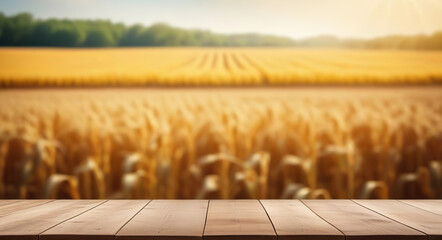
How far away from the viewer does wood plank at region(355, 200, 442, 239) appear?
107 cm

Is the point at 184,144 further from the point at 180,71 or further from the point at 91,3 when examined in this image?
the point at 91,3

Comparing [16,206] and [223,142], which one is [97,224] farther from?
[223,142]

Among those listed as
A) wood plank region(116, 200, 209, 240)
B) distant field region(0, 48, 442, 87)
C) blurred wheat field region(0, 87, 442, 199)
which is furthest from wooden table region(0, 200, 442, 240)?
distant field region(0, 48, 442, 87)

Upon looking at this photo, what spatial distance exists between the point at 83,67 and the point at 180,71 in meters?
0.53

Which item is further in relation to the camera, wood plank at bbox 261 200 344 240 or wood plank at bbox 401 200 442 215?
wood plank at bbox 401 200 442 215

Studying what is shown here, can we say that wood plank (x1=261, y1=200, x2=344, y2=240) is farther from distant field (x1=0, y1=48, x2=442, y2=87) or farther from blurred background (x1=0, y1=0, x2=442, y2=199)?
distant field (x1=0, y1=48, x2=442, y2=87)

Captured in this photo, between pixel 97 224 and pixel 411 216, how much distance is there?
0.89 meters

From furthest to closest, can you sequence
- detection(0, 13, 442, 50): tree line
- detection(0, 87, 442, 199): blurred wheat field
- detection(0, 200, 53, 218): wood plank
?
detection(0, 13, 442, 50): tree line
detection(0, 87, 442, 199): blurred wheat field
detection(0, 200, 53, 218): wood plank

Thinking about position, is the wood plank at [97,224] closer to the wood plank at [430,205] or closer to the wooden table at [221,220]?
the wooden table at [221,220]

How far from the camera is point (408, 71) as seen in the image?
2.39 m

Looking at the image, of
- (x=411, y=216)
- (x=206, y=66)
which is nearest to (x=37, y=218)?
(x=411, y=216)

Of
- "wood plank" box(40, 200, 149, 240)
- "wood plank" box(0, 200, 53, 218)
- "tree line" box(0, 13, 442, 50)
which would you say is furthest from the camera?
"tree line" box(0, 13, 442, 50)

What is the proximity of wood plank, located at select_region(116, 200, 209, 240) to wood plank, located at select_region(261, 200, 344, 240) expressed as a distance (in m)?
0.20

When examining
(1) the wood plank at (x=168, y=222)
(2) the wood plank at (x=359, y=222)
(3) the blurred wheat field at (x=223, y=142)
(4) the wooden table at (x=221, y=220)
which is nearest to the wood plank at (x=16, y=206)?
(4) the wooden table at (x=221, y=220)
